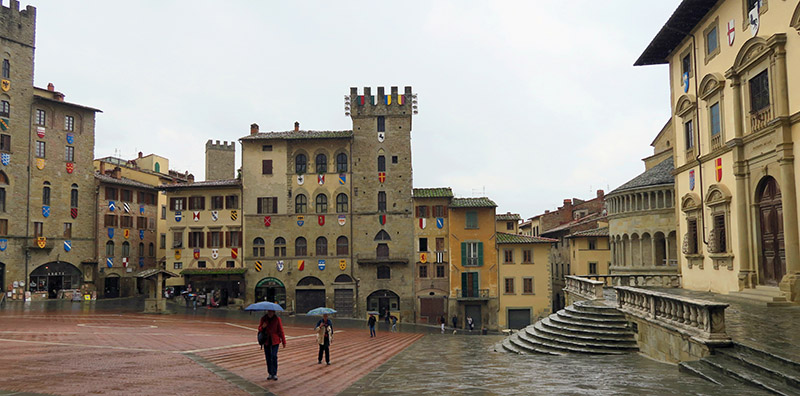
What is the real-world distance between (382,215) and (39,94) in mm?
32527

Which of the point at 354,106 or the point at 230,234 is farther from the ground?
the point at 354,106

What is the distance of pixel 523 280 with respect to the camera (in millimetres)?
51906

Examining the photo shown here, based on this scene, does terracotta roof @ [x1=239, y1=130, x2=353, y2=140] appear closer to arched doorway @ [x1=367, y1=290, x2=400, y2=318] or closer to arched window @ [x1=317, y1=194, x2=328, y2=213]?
arched window @ [x1=317, y1=194, x2=328, y2=213]

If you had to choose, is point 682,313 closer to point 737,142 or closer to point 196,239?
point 737,142

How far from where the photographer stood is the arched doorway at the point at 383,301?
51.8m

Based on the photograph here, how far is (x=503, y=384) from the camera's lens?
11.6 m

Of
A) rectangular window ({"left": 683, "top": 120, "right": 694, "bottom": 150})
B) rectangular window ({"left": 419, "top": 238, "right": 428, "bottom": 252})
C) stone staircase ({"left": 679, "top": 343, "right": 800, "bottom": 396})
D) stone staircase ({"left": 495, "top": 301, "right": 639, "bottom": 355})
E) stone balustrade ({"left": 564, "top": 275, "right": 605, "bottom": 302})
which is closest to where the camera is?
stone staircase ({"left": 679, "top": 343, "right": 800, "bottom": 396})

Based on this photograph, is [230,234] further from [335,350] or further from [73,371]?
[73,371]

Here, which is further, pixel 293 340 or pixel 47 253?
pixel 47 253

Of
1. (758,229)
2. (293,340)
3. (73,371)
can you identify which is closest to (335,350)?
(293,340)

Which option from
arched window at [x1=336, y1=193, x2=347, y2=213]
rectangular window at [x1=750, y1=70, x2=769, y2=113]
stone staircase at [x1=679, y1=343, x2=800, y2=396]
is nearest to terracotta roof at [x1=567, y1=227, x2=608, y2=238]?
arched window at [x1=336, y1=193, x2=347, y2=213]

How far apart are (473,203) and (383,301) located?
1163cm

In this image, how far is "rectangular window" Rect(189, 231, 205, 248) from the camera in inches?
2093

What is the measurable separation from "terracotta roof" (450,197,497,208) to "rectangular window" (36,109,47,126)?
3685 centimetres
